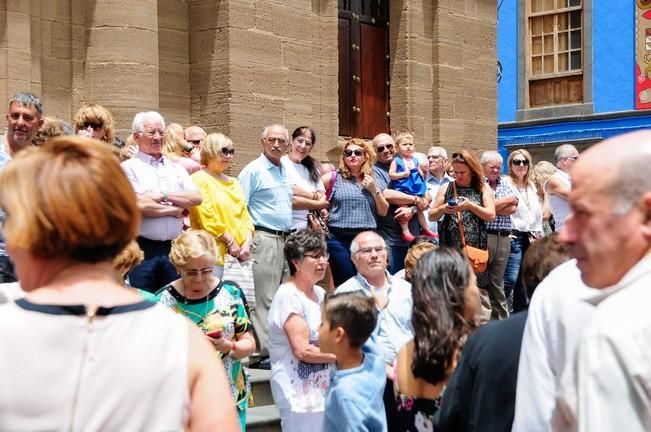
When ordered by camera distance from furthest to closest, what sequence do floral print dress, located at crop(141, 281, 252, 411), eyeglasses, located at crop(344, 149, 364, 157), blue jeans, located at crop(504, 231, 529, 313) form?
1. blue jeans, located at crop(504, 231, 529, 313)
2. eyeglasses, located at crop(344, 149, 364, 157)
3. floral print dress, located at crop(141, 281, 252, 411)

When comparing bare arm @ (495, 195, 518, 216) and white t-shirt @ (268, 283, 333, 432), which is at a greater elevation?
bare arm @ (495, 195, 518, 216)

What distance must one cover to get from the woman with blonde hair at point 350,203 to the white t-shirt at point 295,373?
2.07 m

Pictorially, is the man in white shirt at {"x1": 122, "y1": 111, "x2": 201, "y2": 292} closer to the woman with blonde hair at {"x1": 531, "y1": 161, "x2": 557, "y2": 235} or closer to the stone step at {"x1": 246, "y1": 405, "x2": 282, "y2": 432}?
the stone step at {"x1": 246, "y1": 405, "x2": 282, "y2": 432}

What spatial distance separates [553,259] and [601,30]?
77.4 feet

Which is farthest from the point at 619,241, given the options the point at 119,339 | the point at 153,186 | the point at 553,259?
the point at 153,186

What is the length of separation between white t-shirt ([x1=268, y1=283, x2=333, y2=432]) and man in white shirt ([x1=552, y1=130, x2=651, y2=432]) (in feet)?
A: 13.3

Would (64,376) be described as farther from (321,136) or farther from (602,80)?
(602,80)

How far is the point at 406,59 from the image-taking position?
14039 mm

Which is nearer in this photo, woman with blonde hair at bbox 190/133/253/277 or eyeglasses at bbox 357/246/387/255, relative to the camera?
eyeglasses at bbox 357/246/387/255

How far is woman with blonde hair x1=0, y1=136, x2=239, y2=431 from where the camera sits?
2453mm

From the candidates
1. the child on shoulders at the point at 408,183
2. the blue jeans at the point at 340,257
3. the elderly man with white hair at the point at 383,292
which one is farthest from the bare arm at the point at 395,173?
the elderly man with white hair at the point at 383,292

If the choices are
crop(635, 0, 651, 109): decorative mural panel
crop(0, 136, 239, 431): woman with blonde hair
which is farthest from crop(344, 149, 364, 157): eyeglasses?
crop(635, 0, 651, 109): decorative mural panel

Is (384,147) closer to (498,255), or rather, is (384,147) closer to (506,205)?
(506,205)

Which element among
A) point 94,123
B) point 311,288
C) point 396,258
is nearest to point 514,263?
point 396,258
